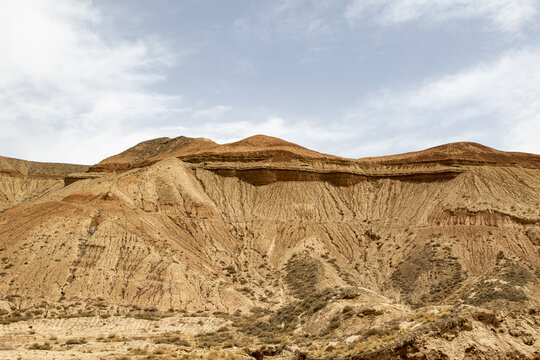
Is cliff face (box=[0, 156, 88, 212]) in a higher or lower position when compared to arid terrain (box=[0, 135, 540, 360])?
higher

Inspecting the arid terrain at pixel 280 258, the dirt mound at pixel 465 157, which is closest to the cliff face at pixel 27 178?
the arid terrain at pixel 280 258

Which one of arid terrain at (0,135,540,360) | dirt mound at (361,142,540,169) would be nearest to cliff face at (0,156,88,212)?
arid terrain at (0,135,540,360)

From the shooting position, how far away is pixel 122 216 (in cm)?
4838

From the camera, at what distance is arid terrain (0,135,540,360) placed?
2120cm

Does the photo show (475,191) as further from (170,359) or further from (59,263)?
(170,359)

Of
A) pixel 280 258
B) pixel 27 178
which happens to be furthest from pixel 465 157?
pixel 27 178

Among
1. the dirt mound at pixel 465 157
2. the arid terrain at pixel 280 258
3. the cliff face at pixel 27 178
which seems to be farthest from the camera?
the cliff face at pixel 27 178

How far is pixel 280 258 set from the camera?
52.2m

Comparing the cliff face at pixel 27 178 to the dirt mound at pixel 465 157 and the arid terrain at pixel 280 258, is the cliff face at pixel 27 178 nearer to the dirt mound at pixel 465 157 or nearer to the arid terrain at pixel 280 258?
the arid terrain at pixel 280 258

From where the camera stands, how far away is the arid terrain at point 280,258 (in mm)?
21203

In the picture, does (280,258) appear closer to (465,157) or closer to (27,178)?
(465,157)

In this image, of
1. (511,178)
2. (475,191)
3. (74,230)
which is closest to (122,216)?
(74,230)

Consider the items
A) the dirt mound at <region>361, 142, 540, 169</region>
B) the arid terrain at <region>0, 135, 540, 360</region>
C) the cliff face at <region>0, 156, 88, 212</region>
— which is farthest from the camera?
the cliff face at <region>0, 156, 88, 212</region>

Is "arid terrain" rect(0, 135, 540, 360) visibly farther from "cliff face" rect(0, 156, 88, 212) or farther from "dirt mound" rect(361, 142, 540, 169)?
"cliff face" rect(0, 156, 88, 212)
